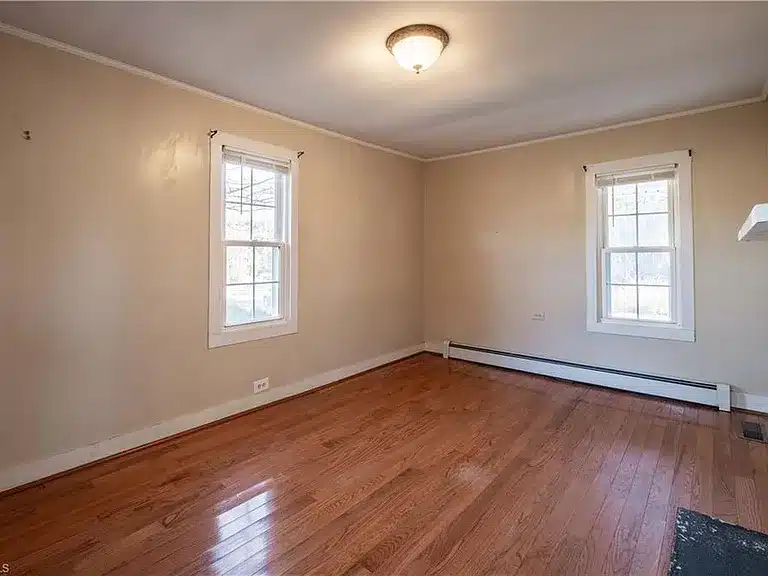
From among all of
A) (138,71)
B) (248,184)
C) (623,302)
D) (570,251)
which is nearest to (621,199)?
(570,251)

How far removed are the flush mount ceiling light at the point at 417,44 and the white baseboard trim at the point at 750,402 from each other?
3.74 metres

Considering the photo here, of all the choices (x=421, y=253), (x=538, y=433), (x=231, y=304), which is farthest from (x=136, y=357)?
(x=421, y=253)

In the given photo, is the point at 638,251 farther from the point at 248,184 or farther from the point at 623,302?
the point at 248,184

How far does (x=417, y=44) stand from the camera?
2.38 metres

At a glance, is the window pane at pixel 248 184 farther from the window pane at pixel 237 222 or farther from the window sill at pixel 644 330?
the window sill at pixel 644 330

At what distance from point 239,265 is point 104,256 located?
40.8 inches

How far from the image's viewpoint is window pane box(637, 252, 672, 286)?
3951 mm

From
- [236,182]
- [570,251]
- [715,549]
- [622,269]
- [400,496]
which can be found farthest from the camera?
[570,251]

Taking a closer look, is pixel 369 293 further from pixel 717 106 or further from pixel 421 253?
pixel 717 106

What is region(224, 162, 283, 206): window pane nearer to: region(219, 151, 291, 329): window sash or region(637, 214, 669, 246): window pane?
region(219, 151, 291, 329): window sash

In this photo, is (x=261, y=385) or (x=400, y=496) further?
(x=261, y=385)

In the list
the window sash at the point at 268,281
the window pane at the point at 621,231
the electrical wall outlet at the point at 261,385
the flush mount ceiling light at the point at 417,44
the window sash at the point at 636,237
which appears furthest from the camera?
the window pane at the point at 621,231

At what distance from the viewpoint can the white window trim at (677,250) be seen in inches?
148

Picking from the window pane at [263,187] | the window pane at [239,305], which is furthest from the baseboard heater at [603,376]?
the window pane at [263,187]
